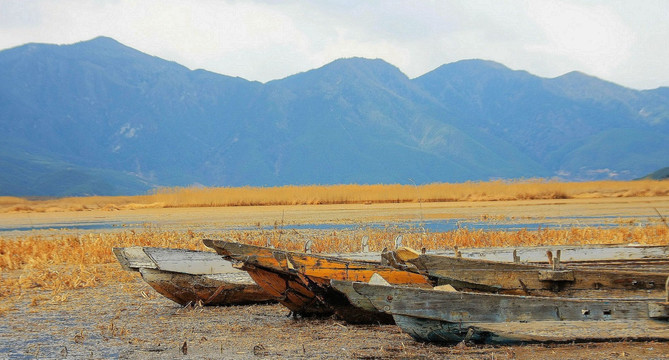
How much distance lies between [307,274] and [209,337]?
4.16 ft

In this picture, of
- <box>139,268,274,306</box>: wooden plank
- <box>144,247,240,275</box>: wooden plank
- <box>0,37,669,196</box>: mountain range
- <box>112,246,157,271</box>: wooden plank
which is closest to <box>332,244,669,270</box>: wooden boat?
<box>139,268,274,306</box>: wooden plank

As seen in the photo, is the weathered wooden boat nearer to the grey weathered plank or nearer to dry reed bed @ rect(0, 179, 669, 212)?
the grey weathered plank

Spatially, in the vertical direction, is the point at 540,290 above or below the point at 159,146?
below

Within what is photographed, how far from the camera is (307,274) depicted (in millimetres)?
9211

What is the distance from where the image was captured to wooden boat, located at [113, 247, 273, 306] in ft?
35.1

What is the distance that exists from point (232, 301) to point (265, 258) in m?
2.11

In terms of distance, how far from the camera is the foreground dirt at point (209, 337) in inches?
307

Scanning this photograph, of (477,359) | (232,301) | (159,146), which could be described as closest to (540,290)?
(477,359)

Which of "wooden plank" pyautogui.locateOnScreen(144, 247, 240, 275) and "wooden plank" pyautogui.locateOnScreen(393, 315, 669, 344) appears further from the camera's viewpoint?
"wooden plank" pyautogui.locateOnScreen(144, 247, 240, 275)

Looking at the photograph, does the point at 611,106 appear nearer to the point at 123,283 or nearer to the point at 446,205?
the point at 446,205

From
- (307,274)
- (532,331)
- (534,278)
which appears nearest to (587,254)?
(534,278)

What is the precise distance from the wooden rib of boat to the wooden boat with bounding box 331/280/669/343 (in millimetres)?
Answer: 1112

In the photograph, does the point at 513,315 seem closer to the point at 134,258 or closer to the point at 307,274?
the point at 307,274

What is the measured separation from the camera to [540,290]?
880 cm
